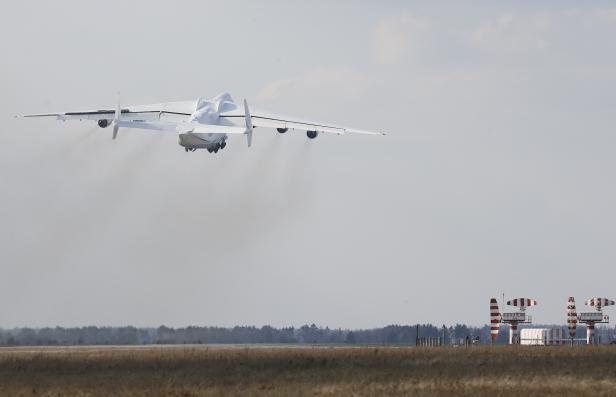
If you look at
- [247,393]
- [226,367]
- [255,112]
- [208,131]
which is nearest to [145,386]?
[247,393]

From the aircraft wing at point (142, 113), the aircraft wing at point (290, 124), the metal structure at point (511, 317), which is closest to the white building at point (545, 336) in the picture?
the metal structure at point (511, 317)

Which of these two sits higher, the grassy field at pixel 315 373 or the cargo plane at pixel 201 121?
the cargo plane at pixel 201 121

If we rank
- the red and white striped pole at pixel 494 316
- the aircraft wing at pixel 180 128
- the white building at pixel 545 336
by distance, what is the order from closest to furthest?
the red and white striped pole at pixel 494 316 < the white building at pixel 545 336 < the aircraft wing at pixel 180 128

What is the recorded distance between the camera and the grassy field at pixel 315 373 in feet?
177

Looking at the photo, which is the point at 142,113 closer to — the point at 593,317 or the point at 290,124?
the point at 290,124

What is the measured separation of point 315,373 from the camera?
205 ft

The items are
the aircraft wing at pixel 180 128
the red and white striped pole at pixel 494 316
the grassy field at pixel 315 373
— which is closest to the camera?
the grassy field at pixel 315 373

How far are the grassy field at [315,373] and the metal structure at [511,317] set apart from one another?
94.6 feet

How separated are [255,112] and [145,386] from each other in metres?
93.2

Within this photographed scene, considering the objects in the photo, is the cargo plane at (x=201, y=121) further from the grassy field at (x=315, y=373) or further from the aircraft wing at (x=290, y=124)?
the grassy field at (x=315, y=373)

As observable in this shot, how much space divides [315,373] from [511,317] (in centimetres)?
5431

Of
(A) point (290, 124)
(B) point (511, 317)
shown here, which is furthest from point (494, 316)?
(A) point (290, 124)

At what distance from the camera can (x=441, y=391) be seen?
174 ft

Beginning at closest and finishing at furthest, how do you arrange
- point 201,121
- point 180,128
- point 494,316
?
point 494,316
point 180,128
point 201,121
